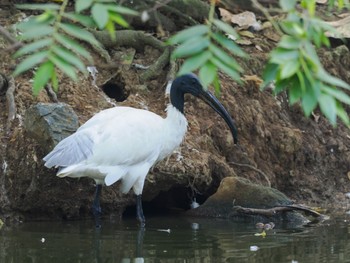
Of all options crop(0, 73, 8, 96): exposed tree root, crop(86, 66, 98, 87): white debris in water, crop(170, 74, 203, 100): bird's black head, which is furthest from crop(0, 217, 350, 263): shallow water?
crop(86, 66, 98, 87): white debris in water

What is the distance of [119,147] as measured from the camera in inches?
333

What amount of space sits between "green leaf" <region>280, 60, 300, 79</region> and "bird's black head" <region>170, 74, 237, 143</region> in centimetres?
669

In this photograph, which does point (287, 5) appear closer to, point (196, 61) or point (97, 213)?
point (196, 61)

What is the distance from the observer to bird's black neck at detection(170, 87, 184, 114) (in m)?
9.25

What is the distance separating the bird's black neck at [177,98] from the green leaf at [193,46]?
21.9 feet

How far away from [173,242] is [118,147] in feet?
4.20

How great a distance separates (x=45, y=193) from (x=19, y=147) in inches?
21.7

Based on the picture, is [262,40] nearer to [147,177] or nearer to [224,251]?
[147,177]

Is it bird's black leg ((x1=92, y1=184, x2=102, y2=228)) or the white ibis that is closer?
the white ibis

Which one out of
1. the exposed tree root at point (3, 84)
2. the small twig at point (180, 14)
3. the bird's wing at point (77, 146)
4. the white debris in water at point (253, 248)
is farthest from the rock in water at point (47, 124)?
the small twig at point (180, 14)

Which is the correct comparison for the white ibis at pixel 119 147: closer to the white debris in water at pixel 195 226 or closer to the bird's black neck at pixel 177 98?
the bird's black neck at pixel 177 98

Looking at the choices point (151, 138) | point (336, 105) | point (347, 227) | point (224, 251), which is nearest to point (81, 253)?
point (224, 251)

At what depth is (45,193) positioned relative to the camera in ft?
29.2

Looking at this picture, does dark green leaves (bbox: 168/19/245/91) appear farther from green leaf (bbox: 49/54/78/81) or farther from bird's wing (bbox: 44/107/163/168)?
bird's wing (bbox: 44/107/163/168)
